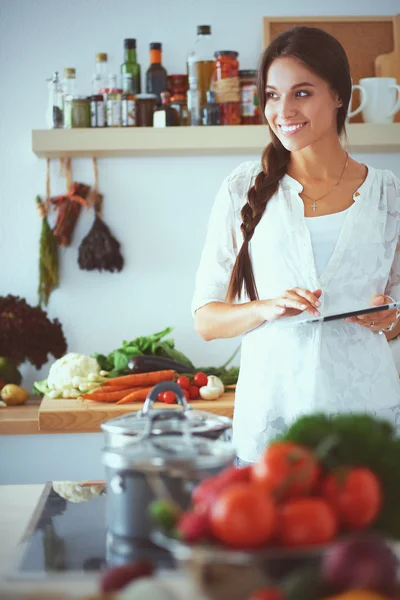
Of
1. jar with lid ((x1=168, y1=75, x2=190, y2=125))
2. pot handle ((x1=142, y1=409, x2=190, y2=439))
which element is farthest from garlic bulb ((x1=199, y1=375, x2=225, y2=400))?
pot handle ((x1=142, y1=409, x2=190, y2=439))

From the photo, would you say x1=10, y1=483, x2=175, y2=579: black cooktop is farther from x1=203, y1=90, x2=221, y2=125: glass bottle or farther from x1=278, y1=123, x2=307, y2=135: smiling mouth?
x1=203, y1=90, x2=221, y2=125: glass bottle

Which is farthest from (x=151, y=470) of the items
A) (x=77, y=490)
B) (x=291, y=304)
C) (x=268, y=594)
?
(x=291, y=304)

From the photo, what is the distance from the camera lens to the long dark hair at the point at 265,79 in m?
1.67

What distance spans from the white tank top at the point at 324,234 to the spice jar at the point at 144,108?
146 centimetres

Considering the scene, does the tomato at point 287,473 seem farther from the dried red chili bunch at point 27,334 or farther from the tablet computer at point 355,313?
the dried red chili bunch at point 27,334

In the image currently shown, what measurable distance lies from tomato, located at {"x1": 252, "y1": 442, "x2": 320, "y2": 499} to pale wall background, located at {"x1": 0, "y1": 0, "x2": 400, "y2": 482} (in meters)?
2.47

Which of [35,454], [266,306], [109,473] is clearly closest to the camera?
[109,473]

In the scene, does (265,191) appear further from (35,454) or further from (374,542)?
(35,454)

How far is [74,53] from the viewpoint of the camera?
10.3ft

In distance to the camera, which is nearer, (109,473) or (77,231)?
(109,473)

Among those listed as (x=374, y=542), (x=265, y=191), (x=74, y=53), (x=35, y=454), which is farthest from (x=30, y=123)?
(x=374, y=542)

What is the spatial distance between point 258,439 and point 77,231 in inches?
67.7

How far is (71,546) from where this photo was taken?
3.33ft

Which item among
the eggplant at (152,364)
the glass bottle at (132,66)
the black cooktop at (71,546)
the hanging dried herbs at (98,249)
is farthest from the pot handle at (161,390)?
the glass bottle at (132,66)
